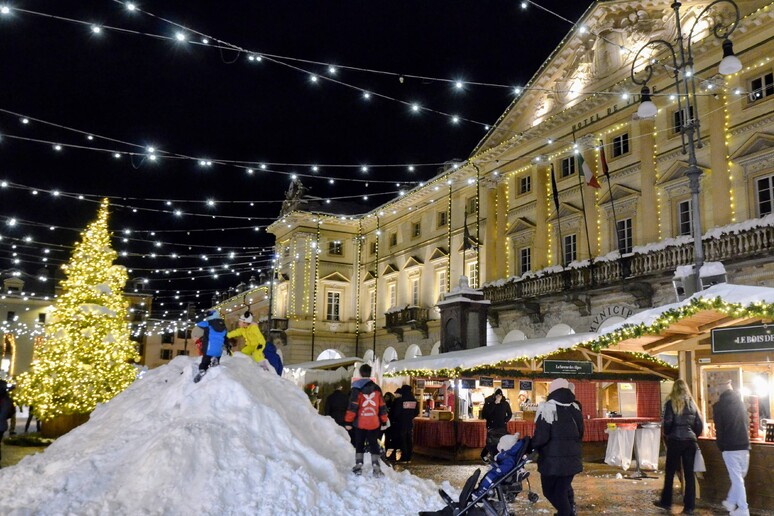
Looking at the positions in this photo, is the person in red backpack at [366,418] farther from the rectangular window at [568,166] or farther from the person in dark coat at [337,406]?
the rectangular window at [568,166]

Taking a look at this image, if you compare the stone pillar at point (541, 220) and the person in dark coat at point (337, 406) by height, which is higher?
the stone pillar at point (541, 220)

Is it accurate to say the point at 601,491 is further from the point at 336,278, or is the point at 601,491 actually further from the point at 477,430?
the point at 336,278

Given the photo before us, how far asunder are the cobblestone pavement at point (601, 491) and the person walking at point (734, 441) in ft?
1.94

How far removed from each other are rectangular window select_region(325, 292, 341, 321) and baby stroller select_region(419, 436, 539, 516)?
39222mm

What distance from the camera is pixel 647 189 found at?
81.0 ft

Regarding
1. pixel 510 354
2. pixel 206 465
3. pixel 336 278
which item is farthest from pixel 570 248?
pixel 206 465

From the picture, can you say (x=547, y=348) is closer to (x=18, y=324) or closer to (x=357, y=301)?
(x=357, y=301)

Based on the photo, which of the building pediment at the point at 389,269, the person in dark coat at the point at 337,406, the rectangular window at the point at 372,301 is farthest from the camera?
the rectangular window at the point at 372,301

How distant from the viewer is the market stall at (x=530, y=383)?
16.2 meters

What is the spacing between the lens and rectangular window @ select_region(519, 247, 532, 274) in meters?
30.9

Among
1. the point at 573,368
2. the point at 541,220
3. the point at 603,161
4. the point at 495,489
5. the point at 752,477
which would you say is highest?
the point at 603,161

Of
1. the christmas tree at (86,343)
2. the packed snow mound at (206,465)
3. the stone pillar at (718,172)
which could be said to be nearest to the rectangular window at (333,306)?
the christmas tree at (86,343)

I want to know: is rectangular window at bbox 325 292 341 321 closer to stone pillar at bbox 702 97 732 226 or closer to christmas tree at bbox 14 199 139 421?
christmas tree at bbox 14 199 139 421

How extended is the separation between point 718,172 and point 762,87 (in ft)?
9.44
